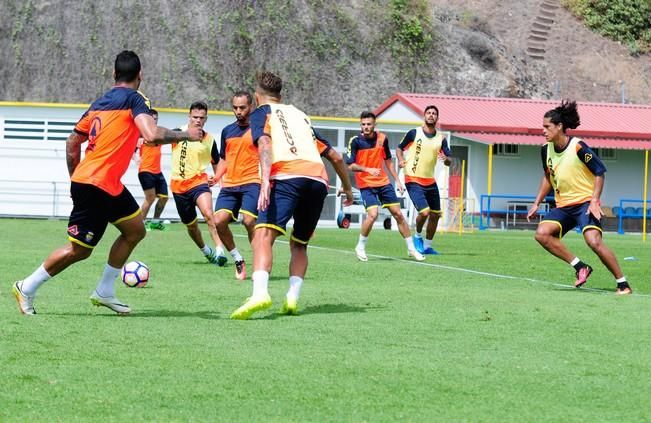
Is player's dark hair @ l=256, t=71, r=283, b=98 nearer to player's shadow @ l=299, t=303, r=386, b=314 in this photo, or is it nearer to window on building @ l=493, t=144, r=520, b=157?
player's shadow @ l=299, t=303, r=386, b=314

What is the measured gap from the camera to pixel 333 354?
25.5 ft

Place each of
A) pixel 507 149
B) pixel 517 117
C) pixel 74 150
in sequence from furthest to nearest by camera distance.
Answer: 1. pixel 517 117
2. pixel 507 149
3. pixel 74 150

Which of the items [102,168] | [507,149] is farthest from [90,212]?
[507,149]

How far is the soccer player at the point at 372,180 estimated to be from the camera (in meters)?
19.1

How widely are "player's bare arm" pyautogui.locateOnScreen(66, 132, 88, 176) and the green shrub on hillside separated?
197 feet

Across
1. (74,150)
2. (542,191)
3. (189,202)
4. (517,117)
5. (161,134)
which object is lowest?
(189,202)

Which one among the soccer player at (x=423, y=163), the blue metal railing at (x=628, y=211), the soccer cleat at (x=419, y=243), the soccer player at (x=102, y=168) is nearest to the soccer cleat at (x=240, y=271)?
the soccer player at (x=102, y=168)

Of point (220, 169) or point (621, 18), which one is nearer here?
point (220, 169)

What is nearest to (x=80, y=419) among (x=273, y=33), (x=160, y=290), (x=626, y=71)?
(x=160, y=290)

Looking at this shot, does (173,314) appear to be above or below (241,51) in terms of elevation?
below

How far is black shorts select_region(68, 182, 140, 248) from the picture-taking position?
31.3ft

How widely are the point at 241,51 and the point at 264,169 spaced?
46.5m

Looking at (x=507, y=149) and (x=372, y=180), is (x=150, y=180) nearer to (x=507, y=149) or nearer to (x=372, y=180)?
(x=372, y=180)

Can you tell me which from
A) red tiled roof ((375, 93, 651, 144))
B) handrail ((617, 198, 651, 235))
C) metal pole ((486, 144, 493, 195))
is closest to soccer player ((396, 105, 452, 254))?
metal pole ((486, 144, 493, 195))
